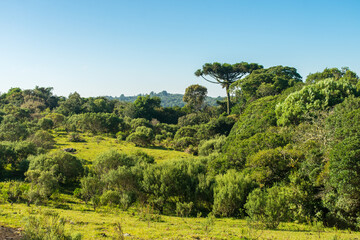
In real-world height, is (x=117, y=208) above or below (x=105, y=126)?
below

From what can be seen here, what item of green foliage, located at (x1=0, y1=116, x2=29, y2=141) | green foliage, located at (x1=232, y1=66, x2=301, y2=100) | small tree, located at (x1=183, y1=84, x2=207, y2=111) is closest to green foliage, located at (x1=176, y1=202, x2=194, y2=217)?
green foliage, located at (x1=0, y1=116, x2=29, y2=141)

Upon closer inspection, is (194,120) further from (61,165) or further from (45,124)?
(61,165)

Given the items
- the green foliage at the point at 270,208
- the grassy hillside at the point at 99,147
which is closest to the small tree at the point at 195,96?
the grassy hillside at the point at 99,147

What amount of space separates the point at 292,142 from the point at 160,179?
1431 cm

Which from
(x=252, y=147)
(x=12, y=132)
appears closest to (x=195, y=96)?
(x=12, y=132)

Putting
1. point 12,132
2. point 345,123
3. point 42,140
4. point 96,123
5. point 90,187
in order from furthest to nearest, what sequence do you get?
1. point 96,123
2. point 12,132
3. point 42,140
4. point 90,187
5. point 345,123

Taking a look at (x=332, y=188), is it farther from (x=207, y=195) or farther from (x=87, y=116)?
(x=87, y=116)

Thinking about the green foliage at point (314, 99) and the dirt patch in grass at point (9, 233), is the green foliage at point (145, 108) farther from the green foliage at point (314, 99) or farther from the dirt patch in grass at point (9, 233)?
the dirt patch in grass at point (9, 233)

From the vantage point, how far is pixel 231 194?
1959 centimetres

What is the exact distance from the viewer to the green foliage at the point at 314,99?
3133cm

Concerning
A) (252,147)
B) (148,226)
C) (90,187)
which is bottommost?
(148,226)

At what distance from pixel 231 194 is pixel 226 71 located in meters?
58.4

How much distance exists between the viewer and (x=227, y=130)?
195 feet

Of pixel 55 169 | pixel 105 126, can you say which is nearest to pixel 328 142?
pixel 55 169
